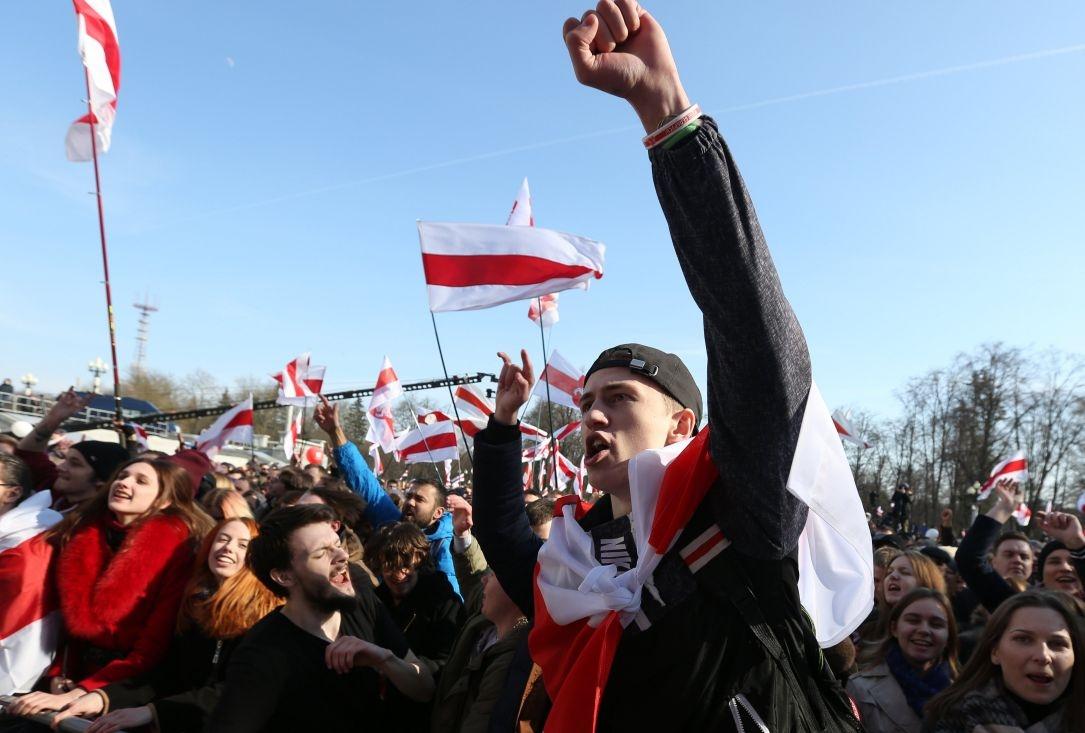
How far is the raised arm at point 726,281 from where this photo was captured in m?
1.29

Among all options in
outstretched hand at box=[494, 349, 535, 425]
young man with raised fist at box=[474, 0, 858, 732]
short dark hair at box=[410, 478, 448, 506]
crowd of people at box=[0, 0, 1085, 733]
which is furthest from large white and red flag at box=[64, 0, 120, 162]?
young man with raised fist at box=[474, 0, 858, 732]

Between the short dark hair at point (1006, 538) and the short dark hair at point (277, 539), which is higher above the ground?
the short dark hair at point (277, 539)

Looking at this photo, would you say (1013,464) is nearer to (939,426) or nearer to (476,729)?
(476,729)

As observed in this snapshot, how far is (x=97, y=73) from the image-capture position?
6.93 metres

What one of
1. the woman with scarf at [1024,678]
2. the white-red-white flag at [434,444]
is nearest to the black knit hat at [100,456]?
the woman with scarf at [1024,678]

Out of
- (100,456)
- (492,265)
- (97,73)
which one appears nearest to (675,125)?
(492,265)

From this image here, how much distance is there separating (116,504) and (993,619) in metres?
4.17

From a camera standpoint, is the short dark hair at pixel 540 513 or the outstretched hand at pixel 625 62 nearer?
the outstretched hand at pixel 625 62

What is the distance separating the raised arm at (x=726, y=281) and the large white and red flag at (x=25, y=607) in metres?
3.84

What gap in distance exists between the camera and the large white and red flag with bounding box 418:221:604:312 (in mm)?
5012

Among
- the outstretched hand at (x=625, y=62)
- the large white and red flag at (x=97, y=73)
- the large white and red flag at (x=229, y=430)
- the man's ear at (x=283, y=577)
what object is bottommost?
the man's ear at (x=283, y=577)

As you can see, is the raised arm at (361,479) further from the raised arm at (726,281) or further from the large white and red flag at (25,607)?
the raised arm at (726,281)

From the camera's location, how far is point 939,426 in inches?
1810

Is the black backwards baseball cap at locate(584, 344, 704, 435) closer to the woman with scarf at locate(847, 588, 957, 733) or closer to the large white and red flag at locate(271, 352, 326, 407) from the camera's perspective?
the woman with scarf at locate(847, 588, 957, 733)
